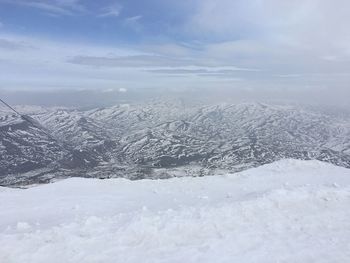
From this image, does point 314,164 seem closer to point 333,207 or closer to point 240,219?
point 333,207

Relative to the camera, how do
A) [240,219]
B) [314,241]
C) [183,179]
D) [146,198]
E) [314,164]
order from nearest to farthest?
[314,241]
[240,219]
[146,198]
[183,179]
[314,164]

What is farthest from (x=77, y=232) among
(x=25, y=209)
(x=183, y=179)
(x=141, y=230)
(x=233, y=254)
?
(x=183, y=179)

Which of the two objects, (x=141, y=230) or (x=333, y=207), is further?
(x=333, y=207)

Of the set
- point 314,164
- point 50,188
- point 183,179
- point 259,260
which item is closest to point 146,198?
point 183,179

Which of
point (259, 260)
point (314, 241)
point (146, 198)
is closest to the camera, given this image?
point (259, 260)

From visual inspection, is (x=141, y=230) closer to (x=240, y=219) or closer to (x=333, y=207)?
(x=240, y=219)

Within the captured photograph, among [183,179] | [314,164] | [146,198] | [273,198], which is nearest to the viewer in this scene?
[273,198]
